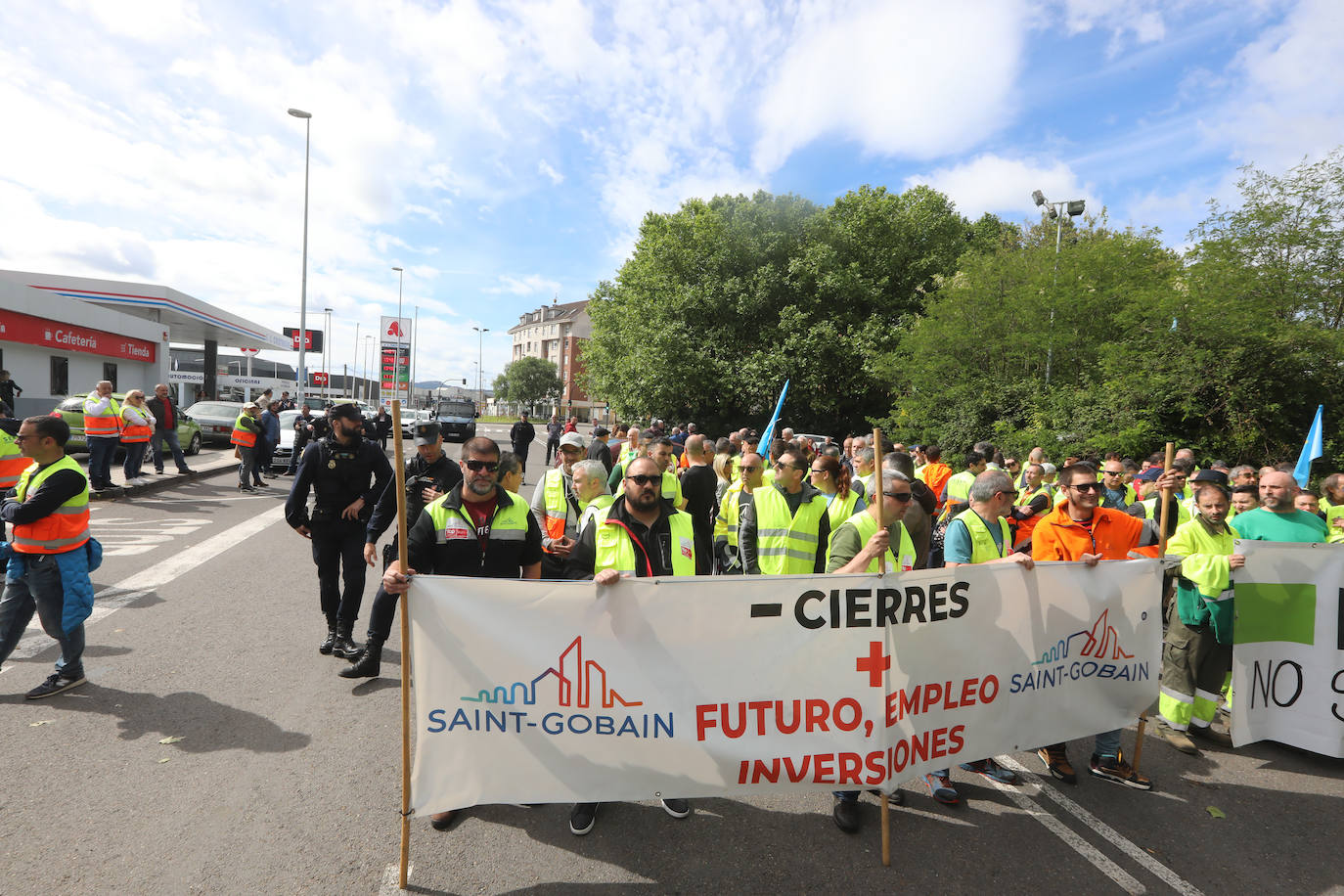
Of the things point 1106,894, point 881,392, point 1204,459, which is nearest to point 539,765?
point 1106,894

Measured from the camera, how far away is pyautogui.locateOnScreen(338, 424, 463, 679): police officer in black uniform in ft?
16.2

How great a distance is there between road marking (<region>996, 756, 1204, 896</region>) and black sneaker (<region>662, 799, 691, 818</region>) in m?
2.07

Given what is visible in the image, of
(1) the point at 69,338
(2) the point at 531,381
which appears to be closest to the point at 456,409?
(1) the point at 69,338

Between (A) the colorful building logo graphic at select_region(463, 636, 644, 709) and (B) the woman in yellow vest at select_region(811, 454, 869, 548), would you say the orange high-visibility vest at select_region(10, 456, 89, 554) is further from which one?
(B) the woman in yellow vest at select_region(811, 454, 869, 548)

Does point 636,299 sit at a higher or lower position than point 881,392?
higher

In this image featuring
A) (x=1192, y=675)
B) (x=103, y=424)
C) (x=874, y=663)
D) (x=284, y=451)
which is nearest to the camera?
(x=874, y=663)

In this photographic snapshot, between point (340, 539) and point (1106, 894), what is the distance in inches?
208

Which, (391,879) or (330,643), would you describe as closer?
(391,879)

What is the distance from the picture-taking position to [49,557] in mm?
4473

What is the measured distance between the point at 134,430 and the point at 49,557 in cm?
1007

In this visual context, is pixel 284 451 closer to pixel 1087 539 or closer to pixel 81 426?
pixel 81 426

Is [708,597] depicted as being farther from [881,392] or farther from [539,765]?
[881,392]

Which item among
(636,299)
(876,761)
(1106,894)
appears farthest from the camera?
(636,299)

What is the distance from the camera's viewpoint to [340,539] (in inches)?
213
